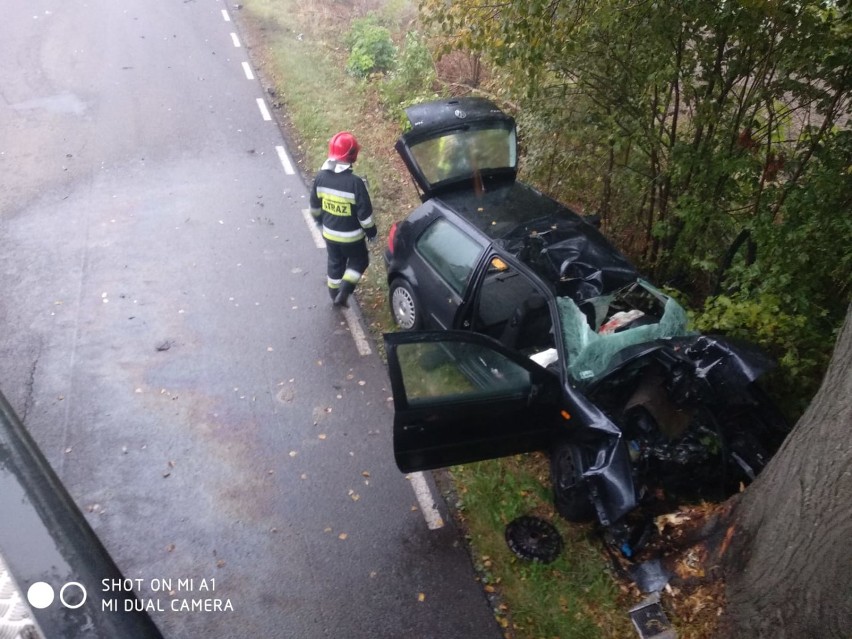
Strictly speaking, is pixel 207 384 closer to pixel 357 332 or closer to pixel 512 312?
pixel 357 332

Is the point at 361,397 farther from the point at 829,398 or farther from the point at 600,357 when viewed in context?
the point at 829,398

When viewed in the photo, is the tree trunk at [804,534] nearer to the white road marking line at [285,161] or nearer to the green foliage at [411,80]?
the white road marking line at [285,161]

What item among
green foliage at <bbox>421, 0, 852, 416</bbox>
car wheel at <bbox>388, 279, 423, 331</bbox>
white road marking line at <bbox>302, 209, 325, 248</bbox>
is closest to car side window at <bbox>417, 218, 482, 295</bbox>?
car wheel at <bbox>388, 279, 423, 331</bbox>

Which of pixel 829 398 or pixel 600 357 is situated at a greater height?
pixel 829 398

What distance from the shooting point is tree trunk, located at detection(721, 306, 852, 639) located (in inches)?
108

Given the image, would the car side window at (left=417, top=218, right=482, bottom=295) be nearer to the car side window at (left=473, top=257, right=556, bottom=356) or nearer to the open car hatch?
the car side window at (left=473, top=257, right=556, bottom=356)

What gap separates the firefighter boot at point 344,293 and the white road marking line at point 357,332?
0.33 ft

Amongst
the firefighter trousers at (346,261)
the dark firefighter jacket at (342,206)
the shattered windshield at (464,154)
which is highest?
the shattered windshield at (464,154)

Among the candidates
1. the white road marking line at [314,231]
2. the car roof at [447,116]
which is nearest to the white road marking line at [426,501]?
the car roof at [447,116]

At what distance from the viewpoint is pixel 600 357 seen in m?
4.22

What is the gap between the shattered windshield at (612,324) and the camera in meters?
4.23

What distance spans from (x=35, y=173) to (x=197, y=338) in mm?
4392

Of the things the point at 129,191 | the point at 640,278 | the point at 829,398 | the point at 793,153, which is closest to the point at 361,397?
the point at 640,278

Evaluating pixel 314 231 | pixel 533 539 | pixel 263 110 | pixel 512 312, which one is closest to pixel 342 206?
pixel 512 312
